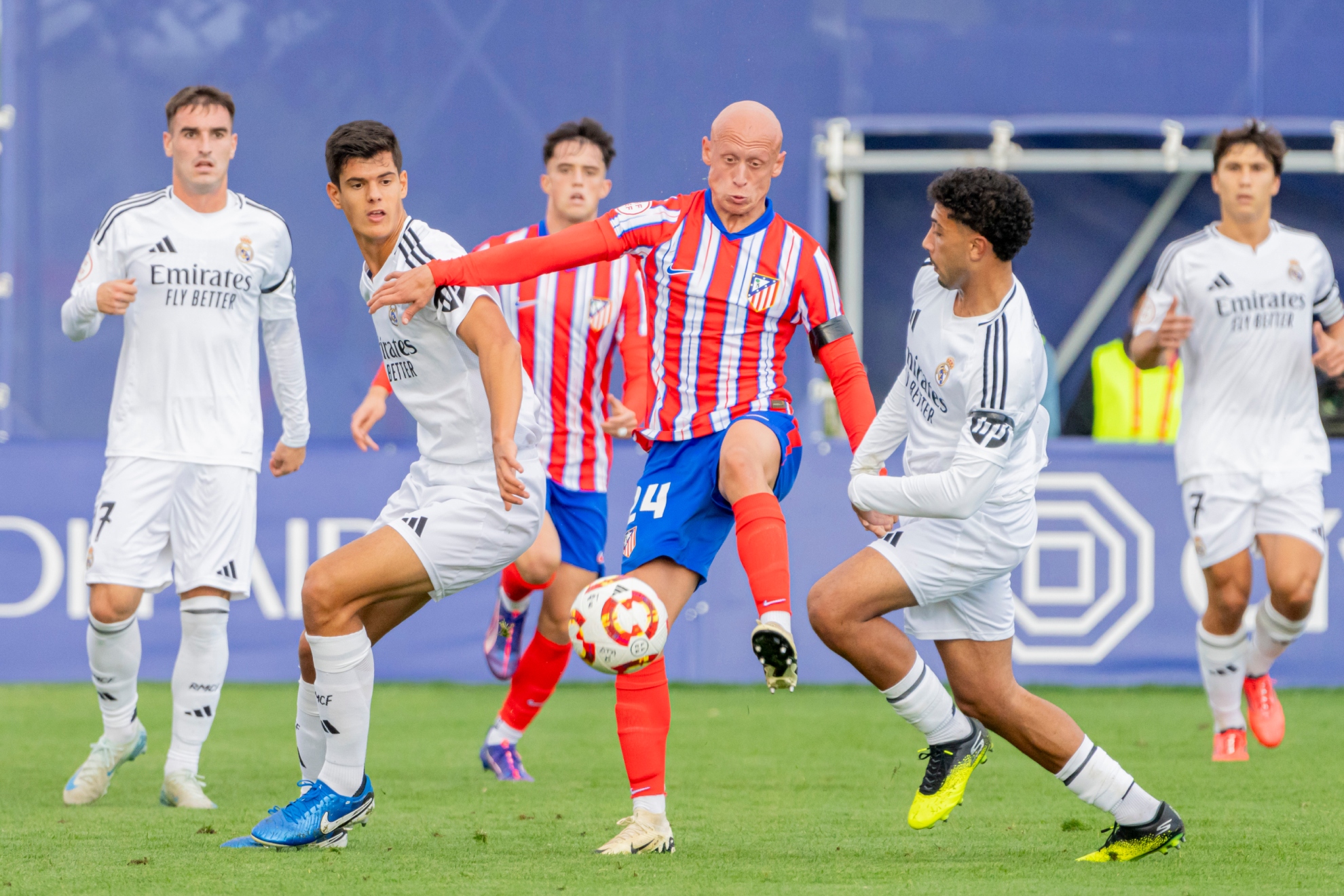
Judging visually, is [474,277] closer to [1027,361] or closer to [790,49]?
[1027,361]

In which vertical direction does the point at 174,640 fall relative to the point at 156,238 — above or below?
below

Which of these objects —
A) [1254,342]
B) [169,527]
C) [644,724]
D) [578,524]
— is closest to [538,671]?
[578,524]

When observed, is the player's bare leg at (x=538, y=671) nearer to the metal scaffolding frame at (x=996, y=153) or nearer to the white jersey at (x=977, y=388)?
the white jersey at (x=977, y=388)

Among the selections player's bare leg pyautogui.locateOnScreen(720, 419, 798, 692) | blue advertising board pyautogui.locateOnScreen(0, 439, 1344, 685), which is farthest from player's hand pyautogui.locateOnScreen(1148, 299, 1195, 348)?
player's bare leg pyautogui.locateOnScreen(720, 419, 798, 692)

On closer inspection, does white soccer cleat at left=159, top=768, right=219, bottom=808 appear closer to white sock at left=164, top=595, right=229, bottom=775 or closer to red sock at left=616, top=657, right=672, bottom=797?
white sock at left=164, top=595, right=229, bottom=775

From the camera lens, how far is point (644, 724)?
4.66 meters

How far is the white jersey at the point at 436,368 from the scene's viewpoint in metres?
4.80

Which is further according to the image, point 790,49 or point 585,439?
point 790,49

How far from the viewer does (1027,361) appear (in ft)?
14.4

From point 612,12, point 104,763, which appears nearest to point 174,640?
point 104,763

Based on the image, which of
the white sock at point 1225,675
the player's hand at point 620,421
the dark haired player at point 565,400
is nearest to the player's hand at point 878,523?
the player's hand at point 620,421

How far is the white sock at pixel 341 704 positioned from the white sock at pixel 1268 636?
4060 millimetres

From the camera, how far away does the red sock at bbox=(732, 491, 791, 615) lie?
14.9ft

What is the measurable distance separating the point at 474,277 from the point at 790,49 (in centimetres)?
601
